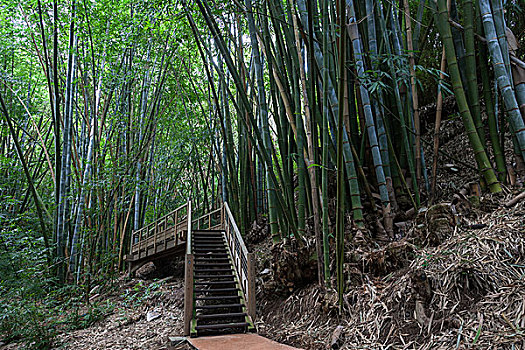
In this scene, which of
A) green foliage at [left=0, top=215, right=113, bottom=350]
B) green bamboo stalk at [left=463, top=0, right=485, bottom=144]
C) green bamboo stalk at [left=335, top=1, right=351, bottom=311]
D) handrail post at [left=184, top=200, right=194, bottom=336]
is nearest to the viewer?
green bamboo stalk at [left=335, top=1, right=351, bottom=311]

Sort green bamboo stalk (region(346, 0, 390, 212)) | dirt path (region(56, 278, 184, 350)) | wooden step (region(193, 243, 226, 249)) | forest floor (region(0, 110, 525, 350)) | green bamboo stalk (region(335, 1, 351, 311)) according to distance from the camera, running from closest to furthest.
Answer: green bamboo stalk (region(335, 1, 351, 311)) < forest floor (region(0, 110, 525, 350)) < green bamboo stalk (region(346, 0, 390, 212)) < dirt path (region(56, 278, 184, 350)) < wooden step (region(193, 243, 226, 249))

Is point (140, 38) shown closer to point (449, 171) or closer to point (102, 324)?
point (102, 324)

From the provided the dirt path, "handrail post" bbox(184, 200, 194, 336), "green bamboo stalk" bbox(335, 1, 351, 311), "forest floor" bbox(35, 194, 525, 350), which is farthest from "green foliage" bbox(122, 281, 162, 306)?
"green bamboo stalk" bbox(335, 1, 351, 311)

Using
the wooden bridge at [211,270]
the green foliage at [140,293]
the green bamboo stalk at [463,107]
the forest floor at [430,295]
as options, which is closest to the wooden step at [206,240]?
the wooden bridge at [211,270]

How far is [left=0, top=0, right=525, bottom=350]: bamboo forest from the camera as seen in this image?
1.57 meters

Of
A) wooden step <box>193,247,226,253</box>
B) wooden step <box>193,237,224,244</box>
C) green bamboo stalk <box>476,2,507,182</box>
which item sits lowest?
wooden step <box>193,247,226,253</box>

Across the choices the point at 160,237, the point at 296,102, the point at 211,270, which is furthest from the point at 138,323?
the point at 296,102

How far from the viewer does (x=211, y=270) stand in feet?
12.8

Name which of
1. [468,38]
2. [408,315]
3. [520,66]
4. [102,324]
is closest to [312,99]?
[468,38]

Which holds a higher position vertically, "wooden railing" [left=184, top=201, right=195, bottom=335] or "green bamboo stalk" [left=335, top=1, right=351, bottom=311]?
"green bamboo stalk" [left=335, top=1, right=351, bottom=311]

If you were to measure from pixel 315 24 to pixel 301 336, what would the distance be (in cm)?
221

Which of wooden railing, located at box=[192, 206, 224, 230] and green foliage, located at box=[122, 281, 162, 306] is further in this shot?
wooden railing, located at box=[192, 206, 224, 230]

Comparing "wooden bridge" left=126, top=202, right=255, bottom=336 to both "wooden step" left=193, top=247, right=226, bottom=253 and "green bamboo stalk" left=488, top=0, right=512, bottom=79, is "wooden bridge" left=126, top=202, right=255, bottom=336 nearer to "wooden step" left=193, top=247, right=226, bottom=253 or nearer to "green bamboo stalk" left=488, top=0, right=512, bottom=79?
"wooden step" left=193, top=247, right=226, bottom=253

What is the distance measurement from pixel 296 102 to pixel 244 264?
71.5 inches
